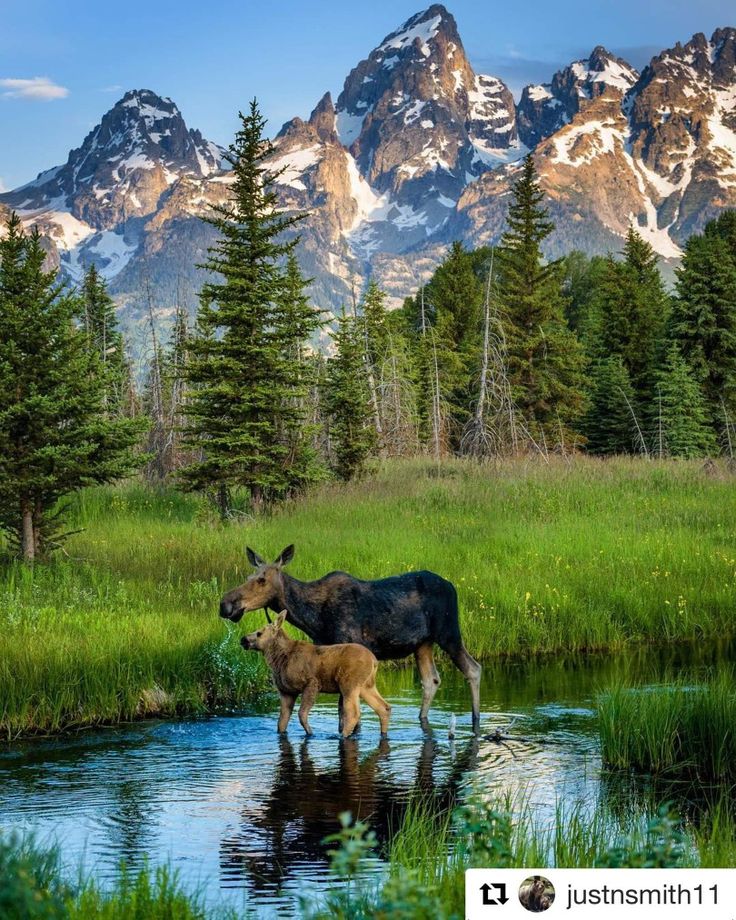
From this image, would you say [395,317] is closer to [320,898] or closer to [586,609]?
[586,609]

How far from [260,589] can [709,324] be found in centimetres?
4547

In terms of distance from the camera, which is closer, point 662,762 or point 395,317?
point 662,762

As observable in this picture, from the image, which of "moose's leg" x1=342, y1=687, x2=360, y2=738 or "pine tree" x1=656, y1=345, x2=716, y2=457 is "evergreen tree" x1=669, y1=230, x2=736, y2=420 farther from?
"moose's leg" x1=342, y1=687, x2=360, y2=738

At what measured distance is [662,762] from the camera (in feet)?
32.0

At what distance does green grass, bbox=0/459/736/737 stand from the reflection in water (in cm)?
83

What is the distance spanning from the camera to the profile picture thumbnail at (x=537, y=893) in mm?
4031

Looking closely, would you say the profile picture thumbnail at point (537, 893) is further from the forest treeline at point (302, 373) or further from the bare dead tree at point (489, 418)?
the bare dead tree at point (489, 418)

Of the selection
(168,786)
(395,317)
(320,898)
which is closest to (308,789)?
(168,786)

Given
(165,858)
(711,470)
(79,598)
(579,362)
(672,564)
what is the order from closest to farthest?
1. (165,858)
2. (79,598)
3. (672,564)
4. (711,470)
5. (579,362)

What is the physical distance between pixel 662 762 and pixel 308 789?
2932mm

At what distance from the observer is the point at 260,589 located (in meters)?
11.9

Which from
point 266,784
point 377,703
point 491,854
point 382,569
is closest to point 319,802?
point 266,784

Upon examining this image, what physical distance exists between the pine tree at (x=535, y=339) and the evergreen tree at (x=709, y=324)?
5.03 m
